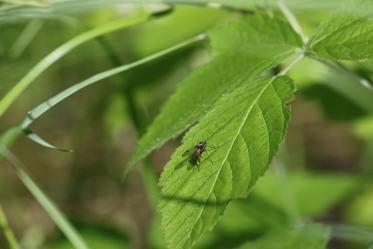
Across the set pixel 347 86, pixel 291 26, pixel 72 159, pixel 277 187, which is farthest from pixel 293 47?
pixel 72 159

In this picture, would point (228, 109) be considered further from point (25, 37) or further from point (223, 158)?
point (25, 37)

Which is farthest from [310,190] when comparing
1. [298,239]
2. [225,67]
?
[225,67]

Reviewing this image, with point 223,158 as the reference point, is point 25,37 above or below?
above

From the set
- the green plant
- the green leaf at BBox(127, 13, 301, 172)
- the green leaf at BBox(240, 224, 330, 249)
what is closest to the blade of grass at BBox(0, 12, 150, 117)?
the green plant

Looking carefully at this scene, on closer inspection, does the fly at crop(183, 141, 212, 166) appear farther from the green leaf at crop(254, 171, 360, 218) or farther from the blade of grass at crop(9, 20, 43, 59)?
the green leaf at crop(254, 171, 360, 218)

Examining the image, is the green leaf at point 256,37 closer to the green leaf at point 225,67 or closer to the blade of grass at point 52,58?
the green leaf at point 225,67

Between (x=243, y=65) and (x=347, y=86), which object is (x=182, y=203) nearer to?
(x=243, y=65)

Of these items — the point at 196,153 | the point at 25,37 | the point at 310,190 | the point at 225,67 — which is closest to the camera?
the point at 196,153
